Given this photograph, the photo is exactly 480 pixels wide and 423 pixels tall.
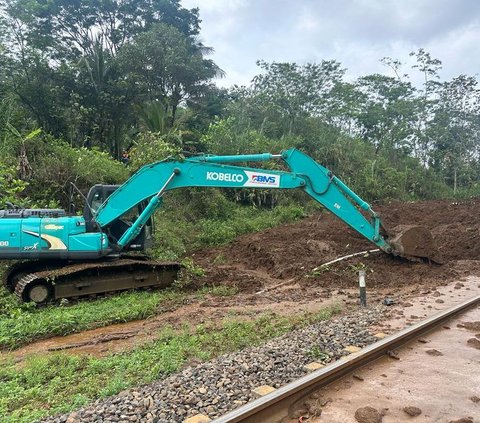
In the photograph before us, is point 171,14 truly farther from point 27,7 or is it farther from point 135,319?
point 135,319

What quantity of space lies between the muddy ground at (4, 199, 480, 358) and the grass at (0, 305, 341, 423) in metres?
0.53

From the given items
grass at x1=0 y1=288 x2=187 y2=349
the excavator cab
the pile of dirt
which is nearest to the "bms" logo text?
the pile of dirt

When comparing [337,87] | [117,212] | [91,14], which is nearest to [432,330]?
[117,212]

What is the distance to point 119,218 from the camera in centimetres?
963

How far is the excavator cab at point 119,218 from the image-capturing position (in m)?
9.47

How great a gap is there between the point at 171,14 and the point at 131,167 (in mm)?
15420

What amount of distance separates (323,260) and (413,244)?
238 centimetres

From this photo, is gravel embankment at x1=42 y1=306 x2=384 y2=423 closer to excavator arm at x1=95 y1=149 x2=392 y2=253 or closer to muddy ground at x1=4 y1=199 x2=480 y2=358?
muddy ground at x1=4 y1=199 x2=480 y2=358

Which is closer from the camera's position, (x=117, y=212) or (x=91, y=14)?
(x=117, y=212)

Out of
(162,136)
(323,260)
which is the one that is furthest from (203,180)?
(162,136)

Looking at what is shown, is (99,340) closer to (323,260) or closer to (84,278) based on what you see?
(84,278)

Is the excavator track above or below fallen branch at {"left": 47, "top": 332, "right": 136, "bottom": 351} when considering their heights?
above

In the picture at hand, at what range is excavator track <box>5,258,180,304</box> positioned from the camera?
8.38 m

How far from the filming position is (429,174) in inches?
1385
